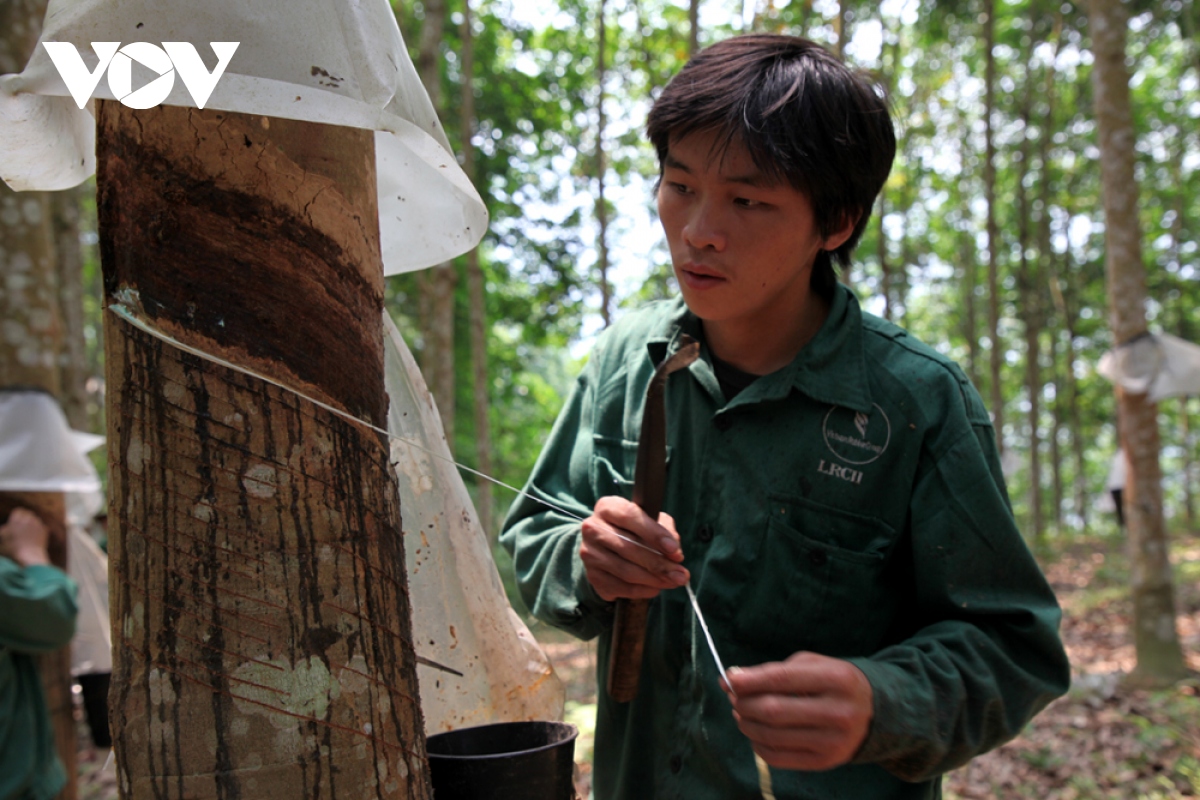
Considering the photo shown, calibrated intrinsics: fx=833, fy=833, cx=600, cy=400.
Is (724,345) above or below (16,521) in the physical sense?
above

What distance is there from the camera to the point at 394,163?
1404 millimetres

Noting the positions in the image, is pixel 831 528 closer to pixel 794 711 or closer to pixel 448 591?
pixel 794 711

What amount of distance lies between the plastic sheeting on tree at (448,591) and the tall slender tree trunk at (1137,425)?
6.10m

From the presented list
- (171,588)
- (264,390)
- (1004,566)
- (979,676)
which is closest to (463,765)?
(171,588)

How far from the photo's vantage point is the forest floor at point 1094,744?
4.64m

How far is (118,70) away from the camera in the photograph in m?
0.91

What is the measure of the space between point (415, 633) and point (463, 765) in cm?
33

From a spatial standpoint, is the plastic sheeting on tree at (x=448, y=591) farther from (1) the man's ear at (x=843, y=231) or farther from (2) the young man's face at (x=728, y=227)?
(1) the man's ear at (x=843, y=231)

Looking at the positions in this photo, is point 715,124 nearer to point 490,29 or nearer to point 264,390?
point 264,390

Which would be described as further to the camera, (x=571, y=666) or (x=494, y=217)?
(x=494, y=217)

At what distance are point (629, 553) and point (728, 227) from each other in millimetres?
586

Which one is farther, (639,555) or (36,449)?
(36,449)

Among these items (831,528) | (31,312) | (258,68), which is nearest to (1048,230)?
(31,312)

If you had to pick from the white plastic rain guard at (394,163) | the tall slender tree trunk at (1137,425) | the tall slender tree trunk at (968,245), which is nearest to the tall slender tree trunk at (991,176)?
the tall slender tree trunk at (1137,425)
